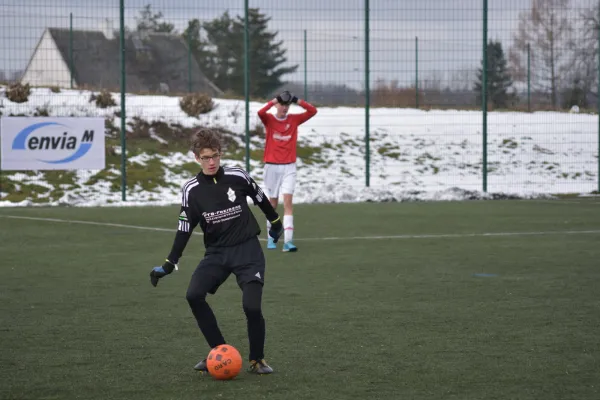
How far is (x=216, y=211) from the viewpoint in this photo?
19.8ft

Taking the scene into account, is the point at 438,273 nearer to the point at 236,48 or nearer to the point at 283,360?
the point at 283,360

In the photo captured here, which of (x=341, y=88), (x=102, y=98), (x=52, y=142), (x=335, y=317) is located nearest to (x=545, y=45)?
(x=341, y=88)

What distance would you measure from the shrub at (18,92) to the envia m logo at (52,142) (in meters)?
3.16

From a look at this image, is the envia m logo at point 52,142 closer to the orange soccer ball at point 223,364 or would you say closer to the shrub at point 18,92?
the shrub at point 18,92

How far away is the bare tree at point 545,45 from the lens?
23250 mm

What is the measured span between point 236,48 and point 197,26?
1667mm

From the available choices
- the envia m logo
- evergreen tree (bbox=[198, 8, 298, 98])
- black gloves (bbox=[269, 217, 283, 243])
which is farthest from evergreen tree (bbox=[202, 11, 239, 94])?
black gloves (bbox=[269, 217, 283, 243])

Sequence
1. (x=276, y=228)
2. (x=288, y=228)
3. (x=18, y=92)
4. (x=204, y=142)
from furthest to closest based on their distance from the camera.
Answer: (x=18, y=92), (x=288, y=228), (x=276, y=228), (x=204, y=142)

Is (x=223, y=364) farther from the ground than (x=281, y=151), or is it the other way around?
(x=281, y=151)

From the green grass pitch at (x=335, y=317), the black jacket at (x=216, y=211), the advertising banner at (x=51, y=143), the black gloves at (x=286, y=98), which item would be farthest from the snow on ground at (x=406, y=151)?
the black jacket at (x=216, y=211)

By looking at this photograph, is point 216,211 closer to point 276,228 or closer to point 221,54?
point 276,228

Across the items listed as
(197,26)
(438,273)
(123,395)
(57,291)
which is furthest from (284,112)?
(197,26)

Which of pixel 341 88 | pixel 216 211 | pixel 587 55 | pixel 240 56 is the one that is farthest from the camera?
pixel 240 56

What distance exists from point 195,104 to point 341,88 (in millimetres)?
7008
